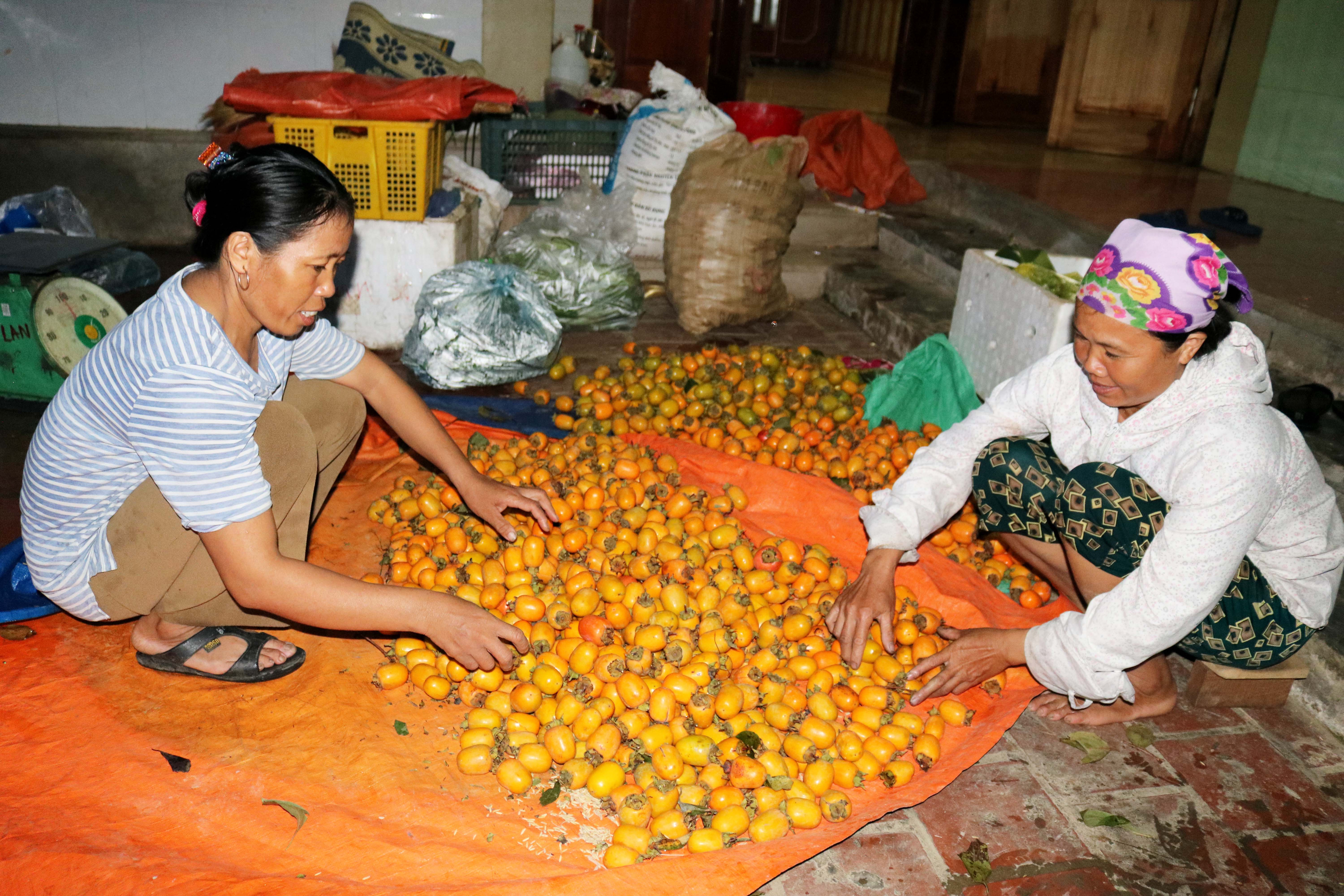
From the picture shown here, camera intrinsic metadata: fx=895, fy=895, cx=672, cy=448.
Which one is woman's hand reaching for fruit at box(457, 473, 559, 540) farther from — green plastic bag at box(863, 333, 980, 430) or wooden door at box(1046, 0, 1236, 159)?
wooden door at box(1046, 0, 1236, 159)

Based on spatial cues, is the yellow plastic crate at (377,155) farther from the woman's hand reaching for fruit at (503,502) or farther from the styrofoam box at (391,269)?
the woman's hand reaching for fruit at (503,502)

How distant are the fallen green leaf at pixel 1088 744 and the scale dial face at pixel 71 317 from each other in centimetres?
371

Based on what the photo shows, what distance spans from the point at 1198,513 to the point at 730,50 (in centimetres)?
796

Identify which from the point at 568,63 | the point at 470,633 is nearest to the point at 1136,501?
the point at 470,633

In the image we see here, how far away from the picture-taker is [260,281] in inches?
75.9

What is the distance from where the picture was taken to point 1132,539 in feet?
7.48

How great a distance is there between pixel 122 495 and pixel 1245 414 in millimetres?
2724

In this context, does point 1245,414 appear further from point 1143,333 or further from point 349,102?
point 349,102

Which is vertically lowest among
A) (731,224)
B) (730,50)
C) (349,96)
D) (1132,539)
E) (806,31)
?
(1132,539)

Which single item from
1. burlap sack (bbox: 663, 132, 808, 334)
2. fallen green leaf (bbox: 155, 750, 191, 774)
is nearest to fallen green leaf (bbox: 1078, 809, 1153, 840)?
fallen green leaf (bbox: 155, 750, 191, 774)

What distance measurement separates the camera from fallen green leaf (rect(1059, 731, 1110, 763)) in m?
2.34

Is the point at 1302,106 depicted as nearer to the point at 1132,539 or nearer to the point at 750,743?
the point at 1132,539

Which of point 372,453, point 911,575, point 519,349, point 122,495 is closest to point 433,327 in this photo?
point 519,349

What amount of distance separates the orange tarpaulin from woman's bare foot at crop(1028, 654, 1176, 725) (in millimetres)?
67
